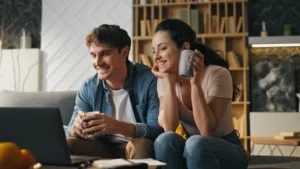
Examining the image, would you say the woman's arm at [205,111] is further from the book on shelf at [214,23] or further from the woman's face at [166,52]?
the book on shelf at [214,23]

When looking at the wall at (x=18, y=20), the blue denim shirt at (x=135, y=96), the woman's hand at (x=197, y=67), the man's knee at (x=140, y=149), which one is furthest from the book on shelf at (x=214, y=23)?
the man's knee at (x=140, y=149)

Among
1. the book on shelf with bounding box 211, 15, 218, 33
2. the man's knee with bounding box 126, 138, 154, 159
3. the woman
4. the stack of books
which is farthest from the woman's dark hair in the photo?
the book on shelf with bounding box 211, 15, 218, 33

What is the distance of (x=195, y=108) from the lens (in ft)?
6.56

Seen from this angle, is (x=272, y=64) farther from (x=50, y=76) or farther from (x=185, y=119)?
(x=185, y=119)

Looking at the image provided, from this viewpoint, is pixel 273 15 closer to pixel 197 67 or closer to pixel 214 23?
pixel 214 23

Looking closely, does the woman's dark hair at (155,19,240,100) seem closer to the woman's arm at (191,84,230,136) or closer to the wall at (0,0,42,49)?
the woman's arm at (191,84,230,136)

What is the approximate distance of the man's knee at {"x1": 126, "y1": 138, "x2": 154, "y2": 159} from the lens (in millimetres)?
1907

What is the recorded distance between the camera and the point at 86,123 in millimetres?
1854

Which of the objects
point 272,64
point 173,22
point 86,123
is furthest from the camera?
point 272,64

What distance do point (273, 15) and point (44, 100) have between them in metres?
3.40

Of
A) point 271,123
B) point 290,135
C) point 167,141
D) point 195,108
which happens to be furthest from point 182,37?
point 271,123

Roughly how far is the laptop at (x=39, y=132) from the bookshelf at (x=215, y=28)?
372 centimetres

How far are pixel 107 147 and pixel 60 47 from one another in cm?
341

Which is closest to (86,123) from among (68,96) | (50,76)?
(68,96)
